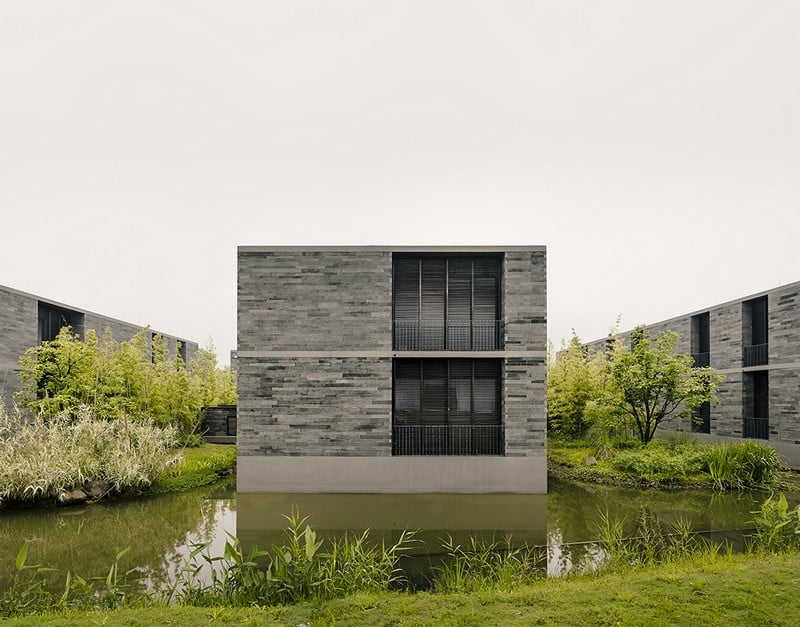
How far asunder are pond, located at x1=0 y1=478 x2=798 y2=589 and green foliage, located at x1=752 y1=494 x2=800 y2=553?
1038 millimetres

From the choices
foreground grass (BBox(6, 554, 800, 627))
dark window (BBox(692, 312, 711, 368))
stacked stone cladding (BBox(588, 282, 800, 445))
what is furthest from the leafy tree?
foreground grass (BBox(6, 554, 800, 627))

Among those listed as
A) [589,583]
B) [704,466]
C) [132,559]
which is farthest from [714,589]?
[704,466]

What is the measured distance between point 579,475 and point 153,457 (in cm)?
1054

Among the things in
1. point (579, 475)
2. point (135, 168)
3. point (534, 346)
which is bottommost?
point (579, 475)

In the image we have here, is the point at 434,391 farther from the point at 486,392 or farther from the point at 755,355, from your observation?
the point at 755,355

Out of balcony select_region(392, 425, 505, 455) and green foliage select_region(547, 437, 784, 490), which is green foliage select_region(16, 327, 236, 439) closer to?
balcony select_region(392, 425, 505, 455)

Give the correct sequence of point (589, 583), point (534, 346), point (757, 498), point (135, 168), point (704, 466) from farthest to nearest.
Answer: point (135, 168) → point (704, 466) → point (534, 346) → point (757, 498) → point (589, 583)

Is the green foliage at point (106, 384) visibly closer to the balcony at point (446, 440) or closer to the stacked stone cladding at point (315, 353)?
the stacked stone cladding at point (315, 353)

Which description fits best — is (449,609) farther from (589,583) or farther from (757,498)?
(757,498)

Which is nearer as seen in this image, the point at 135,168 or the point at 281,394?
the point at 281,394

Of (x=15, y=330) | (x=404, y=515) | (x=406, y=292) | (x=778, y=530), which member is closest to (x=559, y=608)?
(x=778, y=530)

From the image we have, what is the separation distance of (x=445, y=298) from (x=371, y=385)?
281 centimetres

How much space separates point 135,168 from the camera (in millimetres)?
13500

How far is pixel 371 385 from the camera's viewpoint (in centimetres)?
1095
